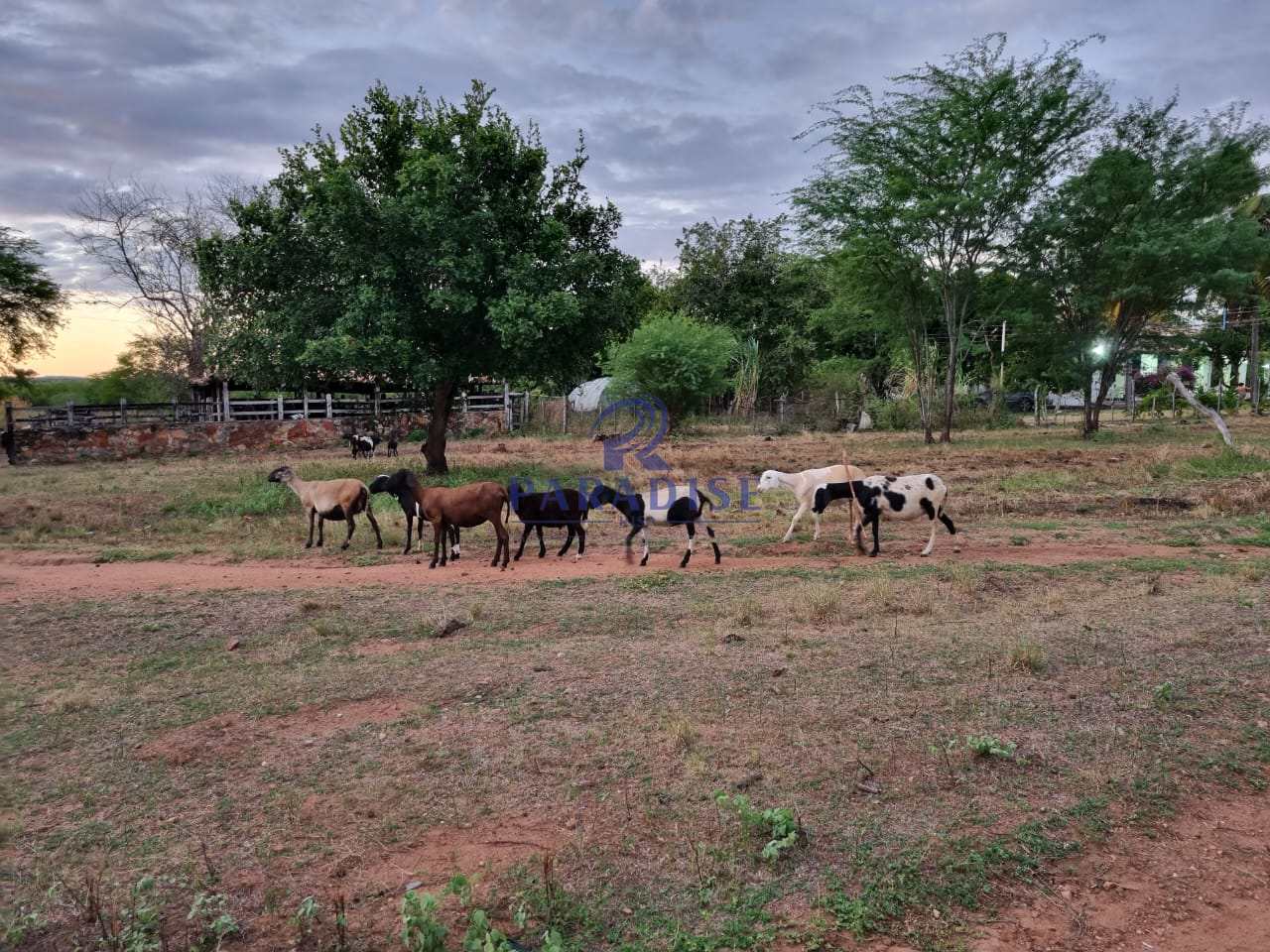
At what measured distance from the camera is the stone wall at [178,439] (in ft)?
81.6

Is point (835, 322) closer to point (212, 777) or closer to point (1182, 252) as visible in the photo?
point (1182, 252)

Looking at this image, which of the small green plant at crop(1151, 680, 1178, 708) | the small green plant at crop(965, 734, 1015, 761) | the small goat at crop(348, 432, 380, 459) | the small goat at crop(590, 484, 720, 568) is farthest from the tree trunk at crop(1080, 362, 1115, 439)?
the small green plant at crop(965, 734, 1015, 761)

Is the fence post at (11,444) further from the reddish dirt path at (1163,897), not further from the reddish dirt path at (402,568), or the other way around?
the reddish dirt path at (1163,897)

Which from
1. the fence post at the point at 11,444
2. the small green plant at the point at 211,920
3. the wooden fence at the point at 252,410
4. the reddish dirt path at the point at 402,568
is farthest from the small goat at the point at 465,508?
the fence post at the point at 11,444

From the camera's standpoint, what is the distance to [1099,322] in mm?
27812

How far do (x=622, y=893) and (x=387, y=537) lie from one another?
9775 millimetres

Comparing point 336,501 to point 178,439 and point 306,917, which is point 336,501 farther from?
point 178,439

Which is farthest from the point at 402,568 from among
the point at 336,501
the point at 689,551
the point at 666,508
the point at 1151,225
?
the point at 1151,225

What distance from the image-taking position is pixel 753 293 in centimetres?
4219

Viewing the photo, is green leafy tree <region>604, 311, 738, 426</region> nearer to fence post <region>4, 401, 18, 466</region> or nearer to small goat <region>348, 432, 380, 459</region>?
small goat <region>348, 432, 380, 459</region>

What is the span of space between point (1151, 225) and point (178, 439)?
31.6 meters

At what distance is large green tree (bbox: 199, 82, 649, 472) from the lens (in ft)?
53.2

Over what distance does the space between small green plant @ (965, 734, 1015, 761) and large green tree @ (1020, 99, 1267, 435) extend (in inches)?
965

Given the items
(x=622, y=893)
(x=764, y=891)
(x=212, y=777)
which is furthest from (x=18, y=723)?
(x=764, y=891)
